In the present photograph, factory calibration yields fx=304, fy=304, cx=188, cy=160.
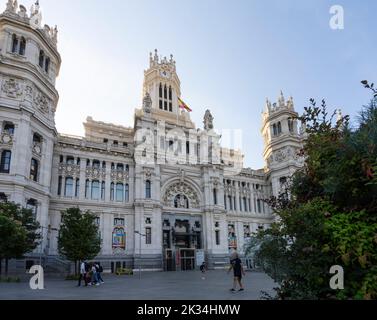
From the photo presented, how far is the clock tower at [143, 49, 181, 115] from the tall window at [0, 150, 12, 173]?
3286 centimetres

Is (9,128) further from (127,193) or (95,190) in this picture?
(127,193)

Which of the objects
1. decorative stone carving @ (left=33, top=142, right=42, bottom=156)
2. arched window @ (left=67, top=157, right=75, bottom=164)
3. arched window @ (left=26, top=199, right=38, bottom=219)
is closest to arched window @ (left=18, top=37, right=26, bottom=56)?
decorative stone carving @ (left=33, top=142, right=42, bottom=156)

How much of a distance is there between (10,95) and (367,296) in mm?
40474

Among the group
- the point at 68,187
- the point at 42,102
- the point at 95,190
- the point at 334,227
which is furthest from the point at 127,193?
the point at 334,227

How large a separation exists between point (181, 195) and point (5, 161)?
2600 centimetres

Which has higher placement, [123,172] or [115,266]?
[123,172]

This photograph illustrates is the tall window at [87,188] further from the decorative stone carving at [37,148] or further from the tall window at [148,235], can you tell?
the tall window at [148,235]

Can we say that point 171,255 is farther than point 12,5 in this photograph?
Yes

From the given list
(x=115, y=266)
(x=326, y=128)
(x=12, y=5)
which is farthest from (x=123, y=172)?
(x=326, y=128)

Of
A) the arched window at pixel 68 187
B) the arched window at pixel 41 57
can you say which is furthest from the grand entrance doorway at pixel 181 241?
the arched window at pixel 41 57

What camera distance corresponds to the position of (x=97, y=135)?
58.7m

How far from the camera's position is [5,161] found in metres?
34.3

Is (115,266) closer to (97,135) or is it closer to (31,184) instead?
(31,184)

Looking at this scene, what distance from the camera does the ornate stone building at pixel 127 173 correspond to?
36.1m
